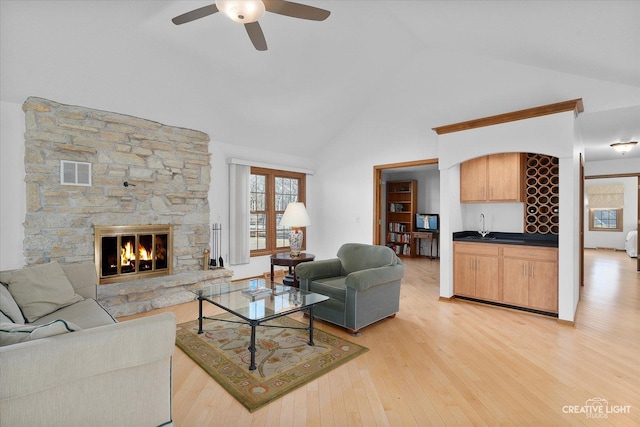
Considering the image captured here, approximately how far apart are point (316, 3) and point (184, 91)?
195 centimetres

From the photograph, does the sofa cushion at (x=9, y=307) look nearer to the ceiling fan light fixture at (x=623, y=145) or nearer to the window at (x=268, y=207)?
the window at (x=268, y=207)

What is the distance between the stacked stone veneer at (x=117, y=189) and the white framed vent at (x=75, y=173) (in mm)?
49

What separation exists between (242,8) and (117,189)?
303 centimetres

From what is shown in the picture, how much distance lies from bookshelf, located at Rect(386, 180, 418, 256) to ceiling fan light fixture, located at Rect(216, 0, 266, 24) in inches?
278

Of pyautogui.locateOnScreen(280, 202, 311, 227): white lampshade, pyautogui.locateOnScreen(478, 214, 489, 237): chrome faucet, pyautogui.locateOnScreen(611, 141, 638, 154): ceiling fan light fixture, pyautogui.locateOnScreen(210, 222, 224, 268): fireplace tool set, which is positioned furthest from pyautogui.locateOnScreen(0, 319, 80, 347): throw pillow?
pyautogui.locateOnScreen(611, 141, 638, 154): ceiling fan light fixture

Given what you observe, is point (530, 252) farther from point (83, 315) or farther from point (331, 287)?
point (83, 315)

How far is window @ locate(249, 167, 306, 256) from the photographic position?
5797 mm

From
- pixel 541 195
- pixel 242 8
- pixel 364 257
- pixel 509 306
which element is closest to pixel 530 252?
pixel 509 306

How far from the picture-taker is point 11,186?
3.34 meters

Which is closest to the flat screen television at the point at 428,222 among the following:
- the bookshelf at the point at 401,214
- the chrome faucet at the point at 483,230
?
the bookshelf at the point at 401,214

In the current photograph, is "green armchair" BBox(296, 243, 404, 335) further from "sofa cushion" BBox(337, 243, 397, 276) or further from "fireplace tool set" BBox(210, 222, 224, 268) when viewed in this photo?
"fireplace tool set" BBox(210, 222, 224, 268)

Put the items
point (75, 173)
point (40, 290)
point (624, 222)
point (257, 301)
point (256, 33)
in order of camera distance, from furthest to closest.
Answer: point (624, 222)
point (75, 173)
point (257, 301)
point (40, 290)
point (256, 33)

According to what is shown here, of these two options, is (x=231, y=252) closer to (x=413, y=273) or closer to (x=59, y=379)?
(x=413, y=273)

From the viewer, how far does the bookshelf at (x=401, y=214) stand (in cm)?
851
